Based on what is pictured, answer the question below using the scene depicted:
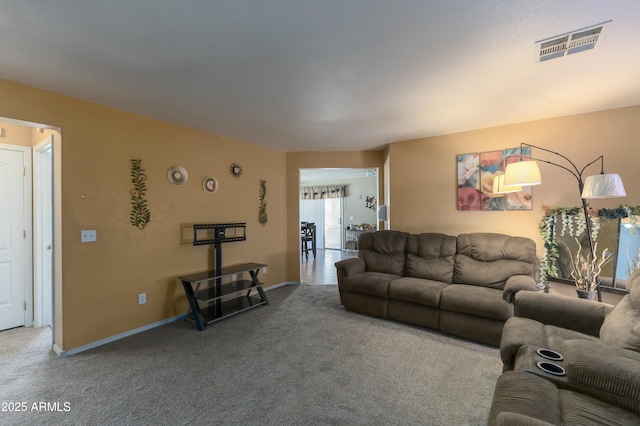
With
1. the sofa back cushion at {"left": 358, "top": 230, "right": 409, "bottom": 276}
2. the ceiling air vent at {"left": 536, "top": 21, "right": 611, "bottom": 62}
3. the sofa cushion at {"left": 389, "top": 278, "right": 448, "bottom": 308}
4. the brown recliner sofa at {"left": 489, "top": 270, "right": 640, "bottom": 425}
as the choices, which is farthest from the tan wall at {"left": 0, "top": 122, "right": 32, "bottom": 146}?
the ceiling air vent at {"left": 536, "top": 21, "right": 611, "bottom": 62}

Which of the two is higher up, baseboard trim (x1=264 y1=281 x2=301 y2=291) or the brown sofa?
the brown sofa

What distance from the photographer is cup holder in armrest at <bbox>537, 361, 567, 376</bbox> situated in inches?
53.8

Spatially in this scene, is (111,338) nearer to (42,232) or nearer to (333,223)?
(42,232)

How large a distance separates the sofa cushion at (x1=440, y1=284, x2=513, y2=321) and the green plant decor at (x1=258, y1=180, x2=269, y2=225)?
9.43 ft

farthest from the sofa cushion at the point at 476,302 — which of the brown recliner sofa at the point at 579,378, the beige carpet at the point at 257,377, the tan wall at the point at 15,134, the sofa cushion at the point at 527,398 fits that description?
the tan wall at the point at 15,134

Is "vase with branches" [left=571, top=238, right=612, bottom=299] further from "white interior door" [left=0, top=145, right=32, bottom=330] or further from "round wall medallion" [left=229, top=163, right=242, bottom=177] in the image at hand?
"white interior door" [left=0, top=145, right=32, bottom=330]

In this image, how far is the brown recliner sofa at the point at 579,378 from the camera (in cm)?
112

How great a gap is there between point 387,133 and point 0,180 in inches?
180

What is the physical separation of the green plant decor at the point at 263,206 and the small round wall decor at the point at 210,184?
0.86 meters

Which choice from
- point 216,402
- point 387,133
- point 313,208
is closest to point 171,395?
point 216,402

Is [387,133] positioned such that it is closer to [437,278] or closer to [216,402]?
[437,278]

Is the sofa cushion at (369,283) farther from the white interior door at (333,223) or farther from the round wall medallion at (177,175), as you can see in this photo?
the white interior door at (333,223)

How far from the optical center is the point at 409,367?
2.35 m

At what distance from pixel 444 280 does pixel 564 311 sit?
143cm
